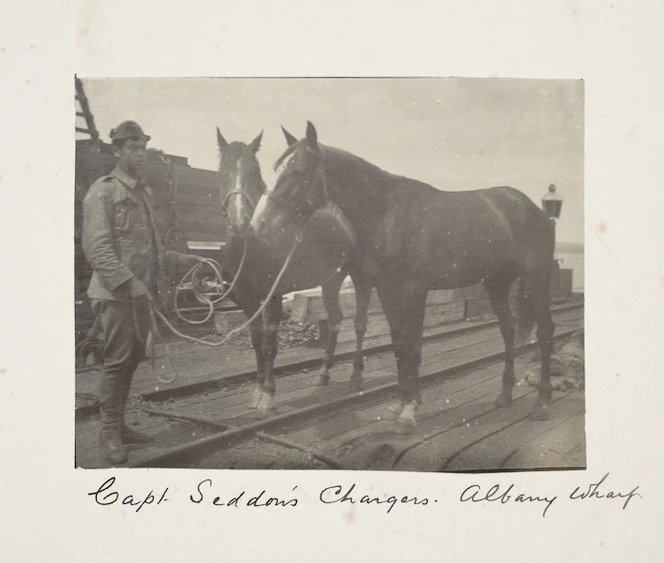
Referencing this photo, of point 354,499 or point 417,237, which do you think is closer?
point 354,499

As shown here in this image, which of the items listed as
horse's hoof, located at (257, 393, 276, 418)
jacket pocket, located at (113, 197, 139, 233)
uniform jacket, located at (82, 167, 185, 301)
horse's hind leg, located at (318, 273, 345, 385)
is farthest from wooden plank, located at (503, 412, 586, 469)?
jacket pocket, located at (113, 197, 139, 233)

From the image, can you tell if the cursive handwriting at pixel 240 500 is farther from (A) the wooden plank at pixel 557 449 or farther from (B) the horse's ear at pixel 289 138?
(B) the horse's ear at pixel 289 138

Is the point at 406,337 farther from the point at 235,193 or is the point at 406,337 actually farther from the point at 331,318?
the point at 235,193

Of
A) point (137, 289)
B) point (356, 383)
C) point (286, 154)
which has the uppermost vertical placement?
point (286, 154)

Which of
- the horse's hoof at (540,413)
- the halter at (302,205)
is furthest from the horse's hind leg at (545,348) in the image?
the halter at (302,205)

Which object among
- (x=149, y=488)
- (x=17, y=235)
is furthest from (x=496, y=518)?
(x=17, y=235)
